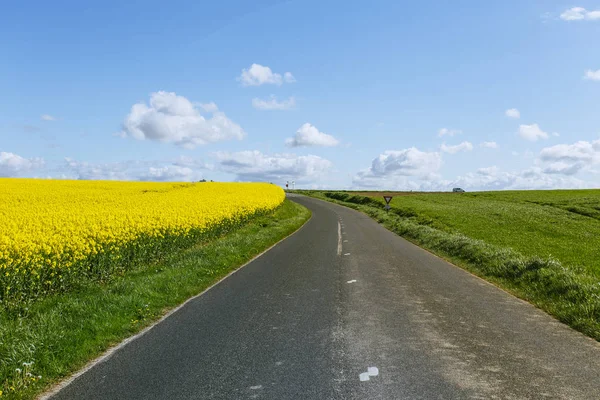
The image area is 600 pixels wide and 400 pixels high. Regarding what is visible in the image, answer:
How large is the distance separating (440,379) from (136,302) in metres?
6.56

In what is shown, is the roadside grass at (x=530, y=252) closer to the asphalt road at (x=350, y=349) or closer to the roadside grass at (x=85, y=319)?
the asphalt road at (x=350, y=349)

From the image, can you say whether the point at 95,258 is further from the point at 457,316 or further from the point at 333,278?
the point at 457,316

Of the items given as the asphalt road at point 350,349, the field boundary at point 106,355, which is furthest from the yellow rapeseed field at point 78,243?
the asphalt road at point 350,349

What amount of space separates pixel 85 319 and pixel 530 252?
1871 cm

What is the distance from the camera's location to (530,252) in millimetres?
19656

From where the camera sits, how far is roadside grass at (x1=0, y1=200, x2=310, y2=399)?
19.8 feet

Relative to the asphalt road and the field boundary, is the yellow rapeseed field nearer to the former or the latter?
the field boundary

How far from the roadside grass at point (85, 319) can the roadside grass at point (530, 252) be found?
28.3 ft

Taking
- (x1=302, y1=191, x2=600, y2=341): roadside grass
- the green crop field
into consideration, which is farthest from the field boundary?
the green crop field

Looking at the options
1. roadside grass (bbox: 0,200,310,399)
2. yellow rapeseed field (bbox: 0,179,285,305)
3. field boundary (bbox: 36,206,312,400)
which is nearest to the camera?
field boundary (bbox: 36,206,312,400)

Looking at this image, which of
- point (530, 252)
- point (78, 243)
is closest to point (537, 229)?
point (530, 252)

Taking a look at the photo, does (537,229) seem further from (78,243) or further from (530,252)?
(78,243)

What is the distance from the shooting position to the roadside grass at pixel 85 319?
602 centimetres

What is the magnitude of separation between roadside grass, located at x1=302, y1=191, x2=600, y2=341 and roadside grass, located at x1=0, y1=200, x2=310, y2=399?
863cm
